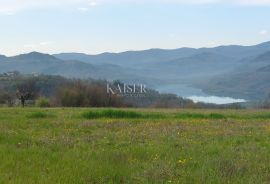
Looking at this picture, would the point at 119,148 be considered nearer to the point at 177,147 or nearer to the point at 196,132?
the point at 177,147

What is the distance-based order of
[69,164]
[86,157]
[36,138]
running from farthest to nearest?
[36,138], [86,157], [69,164]

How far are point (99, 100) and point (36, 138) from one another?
60657mm

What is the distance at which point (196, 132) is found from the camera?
17.5m

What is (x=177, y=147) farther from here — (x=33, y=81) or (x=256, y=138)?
(x=33, y=81)

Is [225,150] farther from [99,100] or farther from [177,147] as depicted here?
[99,100]

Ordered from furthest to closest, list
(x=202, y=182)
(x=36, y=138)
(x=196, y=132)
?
(x=196, y=132)
(x=36, y=138)
(x=202, y=182)

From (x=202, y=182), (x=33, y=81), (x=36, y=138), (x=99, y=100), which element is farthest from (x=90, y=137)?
(x=33, y=81)

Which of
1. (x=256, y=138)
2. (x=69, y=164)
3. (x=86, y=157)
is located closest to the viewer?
(x=69, y=164)

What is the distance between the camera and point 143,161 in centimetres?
1094

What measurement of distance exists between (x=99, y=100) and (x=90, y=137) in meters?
59.8

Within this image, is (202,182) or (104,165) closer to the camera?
(202,182)

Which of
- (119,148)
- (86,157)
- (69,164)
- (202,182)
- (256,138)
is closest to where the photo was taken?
(202,182)

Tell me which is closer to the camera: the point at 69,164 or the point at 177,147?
the point at 69,164

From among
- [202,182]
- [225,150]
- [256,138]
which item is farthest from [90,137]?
[202,182]
